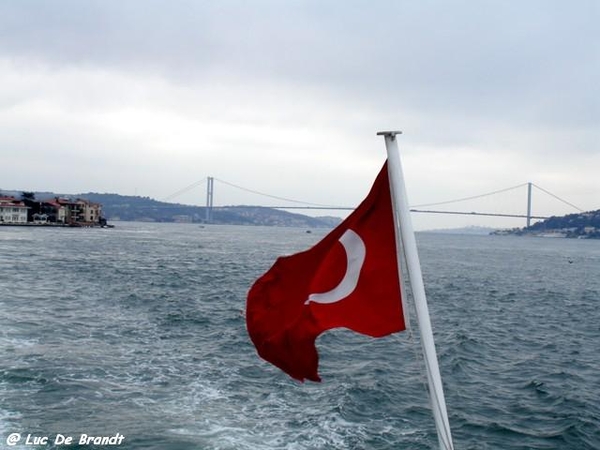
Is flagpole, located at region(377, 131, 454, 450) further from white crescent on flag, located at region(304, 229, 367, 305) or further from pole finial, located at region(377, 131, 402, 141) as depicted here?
white crescent on flag, located at region(304, 229, 367, 305)

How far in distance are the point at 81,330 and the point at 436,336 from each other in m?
10.5

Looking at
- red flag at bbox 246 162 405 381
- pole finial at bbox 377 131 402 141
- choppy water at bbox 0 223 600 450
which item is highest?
pole finial at bbox 377 131 402 141

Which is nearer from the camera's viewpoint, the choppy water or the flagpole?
the flagpole

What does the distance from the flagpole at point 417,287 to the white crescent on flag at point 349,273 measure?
53 cm

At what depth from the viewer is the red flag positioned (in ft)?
13.6

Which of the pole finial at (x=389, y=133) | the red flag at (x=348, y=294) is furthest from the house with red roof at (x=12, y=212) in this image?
the pole finial at (x=389, y=133)

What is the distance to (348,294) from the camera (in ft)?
13.9

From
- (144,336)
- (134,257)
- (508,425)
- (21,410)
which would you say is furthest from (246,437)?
(134,257)

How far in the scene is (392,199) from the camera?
4.00 m

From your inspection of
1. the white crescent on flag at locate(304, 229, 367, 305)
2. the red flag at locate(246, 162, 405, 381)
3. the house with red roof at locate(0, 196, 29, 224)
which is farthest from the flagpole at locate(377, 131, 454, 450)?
the house with red roof at locate(0, 196, 29, 224)

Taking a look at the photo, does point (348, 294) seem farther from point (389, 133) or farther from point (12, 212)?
point (12, 212)

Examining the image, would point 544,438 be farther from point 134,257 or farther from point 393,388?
point 134,257

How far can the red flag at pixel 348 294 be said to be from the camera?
4137mm

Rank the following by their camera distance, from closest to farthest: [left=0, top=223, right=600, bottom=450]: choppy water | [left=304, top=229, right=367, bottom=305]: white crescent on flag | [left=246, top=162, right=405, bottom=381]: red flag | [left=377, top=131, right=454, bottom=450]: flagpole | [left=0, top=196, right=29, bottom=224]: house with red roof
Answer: [left=377, top=131, right=454, bottom=450]: flagpole < [left=246, top=162, right=405, bottom=381]: red flag < [left=304, top=229, right=367, bottom=305]: white crescent on flag < [left=0, top=223, right=600, bottom=450]: choppy water < [left=0, top=196, right=29, bottom=224]: house with red roof
